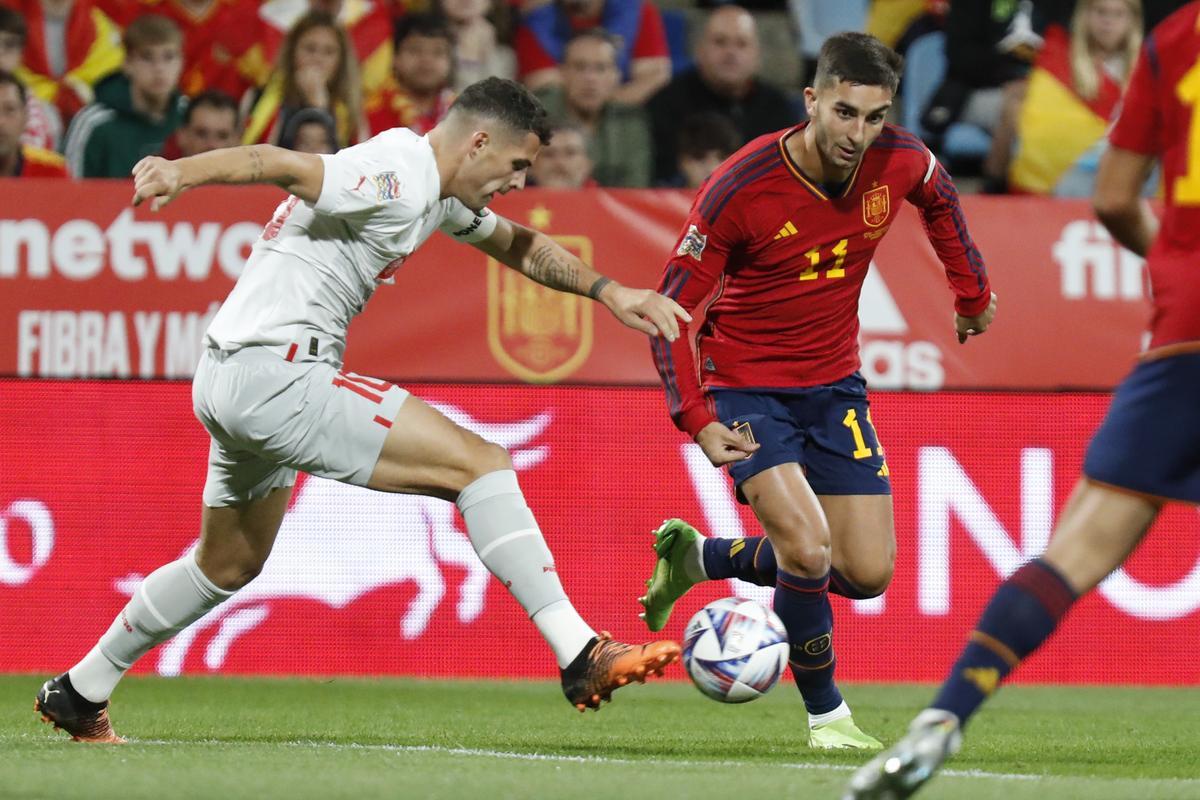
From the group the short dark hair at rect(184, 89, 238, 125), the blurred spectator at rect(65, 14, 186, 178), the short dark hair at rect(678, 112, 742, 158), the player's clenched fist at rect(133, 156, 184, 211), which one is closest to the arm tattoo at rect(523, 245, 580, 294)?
the player's clenched fist at rect(133, 156, 184, 211)

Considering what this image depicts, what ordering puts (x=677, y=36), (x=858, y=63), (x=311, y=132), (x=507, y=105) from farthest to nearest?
(x=677, y=36)
(x=311, y=132)
(x=858, y=63)
(x=507, y=105)

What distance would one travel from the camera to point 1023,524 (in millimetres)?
8766

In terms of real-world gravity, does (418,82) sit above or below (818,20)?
below

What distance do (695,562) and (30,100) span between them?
17.9 feet

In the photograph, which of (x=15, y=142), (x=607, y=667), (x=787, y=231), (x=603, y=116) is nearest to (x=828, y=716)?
(x=607, y=667)

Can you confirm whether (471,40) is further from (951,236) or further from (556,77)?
(951,236)

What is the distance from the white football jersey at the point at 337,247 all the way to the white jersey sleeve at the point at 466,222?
0.43 ft

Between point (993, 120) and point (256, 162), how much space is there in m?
6.91

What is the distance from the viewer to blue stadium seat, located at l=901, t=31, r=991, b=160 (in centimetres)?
1092

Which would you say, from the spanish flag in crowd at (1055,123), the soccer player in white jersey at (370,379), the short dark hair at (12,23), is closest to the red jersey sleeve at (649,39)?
the spanish flag in crowd at (1055,123)

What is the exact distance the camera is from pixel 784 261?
6.11 m

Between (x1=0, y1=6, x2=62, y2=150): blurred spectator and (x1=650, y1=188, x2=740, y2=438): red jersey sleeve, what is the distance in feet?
18.2

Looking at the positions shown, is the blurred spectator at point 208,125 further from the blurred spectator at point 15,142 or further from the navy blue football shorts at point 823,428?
the navy blue football shorts at point 823,428

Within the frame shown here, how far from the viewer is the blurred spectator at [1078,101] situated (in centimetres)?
1039
